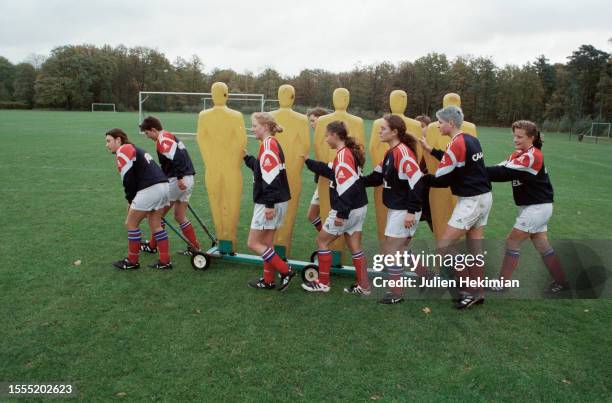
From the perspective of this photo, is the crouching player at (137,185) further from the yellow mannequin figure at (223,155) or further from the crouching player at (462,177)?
the crouching player at (462,177)

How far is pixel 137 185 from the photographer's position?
217 inches

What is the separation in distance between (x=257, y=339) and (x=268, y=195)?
1571 mm

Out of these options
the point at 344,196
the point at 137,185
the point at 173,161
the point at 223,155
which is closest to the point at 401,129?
the point at 344,196

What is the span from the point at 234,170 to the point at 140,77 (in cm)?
7514

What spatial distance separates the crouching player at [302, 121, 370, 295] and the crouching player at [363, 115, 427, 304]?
317mm

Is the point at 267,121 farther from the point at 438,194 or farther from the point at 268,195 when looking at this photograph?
the point at 438,194

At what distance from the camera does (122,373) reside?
358 centimetres

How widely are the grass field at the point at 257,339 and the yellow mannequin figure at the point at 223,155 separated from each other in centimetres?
68

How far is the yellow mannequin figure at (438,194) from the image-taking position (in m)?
5.42

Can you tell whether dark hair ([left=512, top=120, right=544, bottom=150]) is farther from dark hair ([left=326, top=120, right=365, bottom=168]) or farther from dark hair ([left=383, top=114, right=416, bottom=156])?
dark hair ([left=326, top=120, right=365, bottom=168])

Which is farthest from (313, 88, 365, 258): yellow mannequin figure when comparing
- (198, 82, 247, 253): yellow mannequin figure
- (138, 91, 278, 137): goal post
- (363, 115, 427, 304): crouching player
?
(138, 91, 278, 137): goal post

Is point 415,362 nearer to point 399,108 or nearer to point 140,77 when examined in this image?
point 399,108

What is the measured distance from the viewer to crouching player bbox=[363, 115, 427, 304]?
4.59 m

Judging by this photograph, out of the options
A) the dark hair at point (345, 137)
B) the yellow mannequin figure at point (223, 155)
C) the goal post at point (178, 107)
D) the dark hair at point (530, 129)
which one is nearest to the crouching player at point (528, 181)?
the dark hair at point (530, 129)
